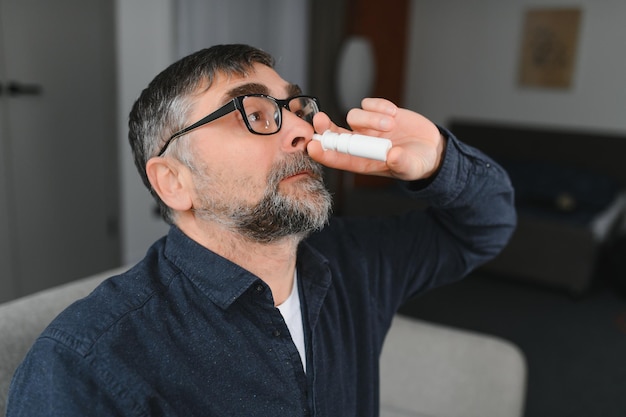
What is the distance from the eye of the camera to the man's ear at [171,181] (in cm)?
103

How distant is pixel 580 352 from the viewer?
278cm

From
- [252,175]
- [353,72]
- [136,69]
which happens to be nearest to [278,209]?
[252,175]

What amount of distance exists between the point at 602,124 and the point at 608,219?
93 centimetres

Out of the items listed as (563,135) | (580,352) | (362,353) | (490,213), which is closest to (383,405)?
(362,353)

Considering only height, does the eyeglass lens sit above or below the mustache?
above

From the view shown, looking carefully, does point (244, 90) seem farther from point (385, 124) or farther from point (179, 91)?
point (385, 124)

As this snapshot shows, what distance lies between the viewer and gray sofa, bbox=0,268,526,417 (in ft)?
4.71

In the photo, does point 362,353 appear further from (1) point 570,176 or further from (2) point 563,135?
(2) point 563,135

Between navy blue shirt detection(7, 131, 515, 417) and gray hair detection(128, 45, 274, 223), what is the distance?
0.18m

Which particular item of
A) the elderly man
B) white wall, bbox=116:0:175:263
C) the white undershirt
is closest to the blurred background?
white wall, bbox=116:0:175:263

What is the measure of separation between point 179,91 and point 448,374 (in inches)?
39.1

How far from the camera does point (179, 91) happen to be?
3.31 feet

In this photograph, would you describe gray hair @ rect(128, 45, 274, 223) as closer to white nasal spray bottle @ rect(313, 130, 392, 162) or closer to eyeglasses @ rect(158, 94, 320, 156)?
eyeglasses @ rect(158, 94, 320, 156)

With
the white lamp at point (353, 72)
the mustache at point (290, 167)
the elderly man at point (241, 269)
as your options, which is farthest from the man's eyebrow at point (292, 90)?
the white lamp at point (353, 72)
